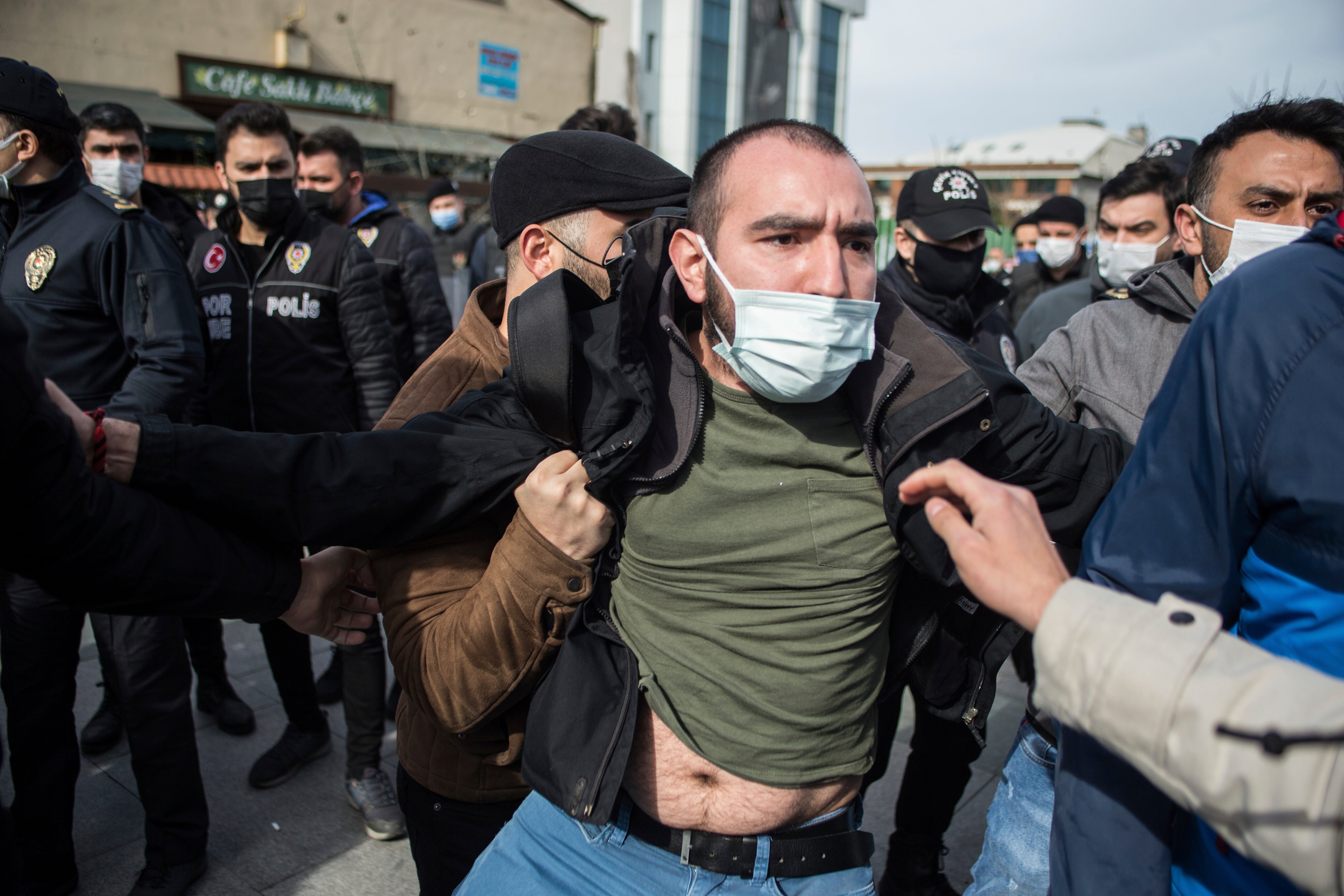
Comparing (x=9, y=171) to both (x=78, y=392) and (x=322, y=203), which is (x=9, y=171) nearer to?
(x=78, y=392)

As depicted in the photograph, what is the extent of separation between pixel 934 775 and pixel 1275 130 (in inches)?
77.6

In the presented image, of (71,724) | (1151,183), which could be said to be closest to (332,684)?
(71,724)

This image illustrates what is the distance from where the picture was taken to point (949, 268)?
3.64 m

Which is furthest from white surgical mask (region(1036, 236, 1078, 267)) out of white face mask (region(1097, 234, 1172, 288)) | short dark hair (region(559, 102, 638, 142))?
short dark hair (region(559, 102, 638, 142))

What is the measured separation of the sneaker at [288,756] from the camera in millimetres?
3475

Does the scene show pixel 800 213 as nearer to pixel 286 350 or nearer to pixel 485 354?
pixel 485 354

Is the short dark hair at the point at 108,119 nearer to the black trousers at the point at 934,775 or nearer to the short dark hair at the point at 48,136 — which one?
the short dark hair at the point at 48,136

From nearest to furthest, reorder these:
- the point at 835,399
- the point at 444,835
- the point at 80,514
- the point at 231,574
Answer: the point at 80,514 < the point at 231,574 < the point at 835,399 < the point at 444,835

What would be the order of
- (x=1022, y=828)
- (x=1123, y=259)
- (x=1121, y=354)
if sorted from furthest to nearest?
(x=1123, y=259) → (x=1121, y=354) → (x=1022, y=828)

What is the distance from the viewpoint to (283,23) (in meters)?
21.6

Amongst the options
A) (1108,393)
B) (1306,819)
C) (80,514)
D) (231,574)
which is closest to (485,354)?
(231,574)

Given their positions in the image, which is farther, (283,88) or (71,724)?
(283,88)

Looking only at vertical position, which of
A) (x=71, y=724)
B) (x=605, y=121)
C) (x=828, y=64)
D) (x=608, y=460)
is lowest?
(x=71, y=724)

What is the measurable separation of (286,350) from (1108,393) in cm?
311
